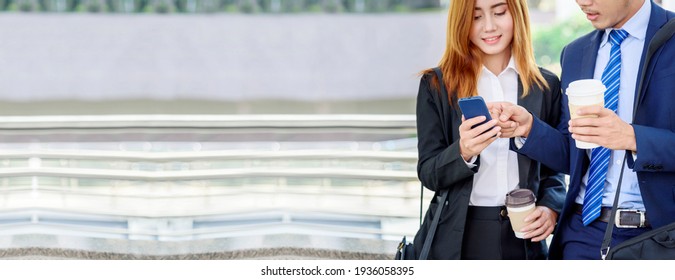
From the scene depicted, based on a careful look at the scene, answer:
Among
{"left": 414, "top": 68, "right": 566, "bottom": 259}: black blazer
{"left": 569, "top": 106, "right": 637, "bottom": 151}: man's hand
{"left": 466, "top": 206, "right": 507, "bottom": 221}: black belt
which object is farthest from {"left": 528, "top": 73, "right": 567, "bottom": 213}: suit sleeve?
{"left": 569, "top": 106, "right": 637, "bottom": 151}: man's hand

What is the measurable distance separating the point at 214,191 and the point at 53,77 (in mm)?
2080

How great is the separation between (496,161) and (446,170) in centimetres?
18

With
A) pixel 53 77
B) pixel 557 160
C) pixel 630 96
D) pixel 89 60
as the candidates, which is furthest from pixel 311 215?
pixel 53 77

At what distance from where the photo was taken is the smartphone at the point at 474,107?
143 cm

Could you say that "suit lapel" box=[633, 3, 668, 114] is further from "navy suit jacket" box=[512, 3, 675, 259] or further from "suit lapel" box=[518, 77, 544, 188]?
"suit lapel" box=[518, 77, 544, 188]

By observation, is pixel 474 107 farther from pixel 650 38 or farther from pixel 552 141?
pixel 650 38

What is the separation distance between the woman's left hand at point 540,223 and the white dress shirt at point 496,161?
0.10 meters

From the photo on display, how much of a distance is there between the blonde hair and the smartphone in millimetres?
148

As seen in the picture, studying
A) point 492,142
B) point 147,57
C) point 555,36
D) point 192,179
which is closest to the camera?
point 492,142

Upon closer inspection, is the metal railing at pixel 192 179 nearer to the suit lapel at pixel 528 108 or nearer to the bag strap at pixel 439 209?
the bag strap at pixel 439 209

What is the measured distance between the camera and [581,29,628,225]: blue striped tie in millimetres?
1458

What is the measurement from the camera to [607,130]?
1326mm

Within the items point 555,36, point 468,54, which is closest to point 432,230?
point 468,54

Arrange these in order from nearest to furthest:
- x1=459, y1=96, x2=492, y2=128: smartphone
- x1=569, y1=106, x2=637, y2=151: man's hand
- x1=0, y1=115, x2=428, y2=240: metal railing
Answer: x1=569, y1=106, x2=637, y2=151: man's hand < x1=459, y1=96, x2=492, y2=128: smartphone < x1=0, y1=115, x2=428, y2=240: metal railing
